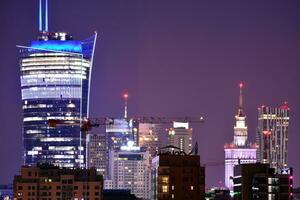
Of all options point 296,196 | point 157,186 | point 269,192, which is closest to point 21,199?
point 157,186

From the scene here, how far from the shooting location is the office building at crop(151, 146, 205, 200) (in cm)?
13050

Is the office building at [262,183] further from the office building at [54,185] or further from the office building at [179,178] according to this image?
the office building at [54,185]

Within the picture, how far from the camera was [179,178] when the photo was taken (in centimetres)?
13088

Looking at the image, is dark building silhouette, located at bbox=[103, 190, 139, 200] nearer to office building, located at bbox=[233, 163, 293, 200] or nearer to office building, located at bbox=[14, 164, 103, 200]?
office building, located at bbox=[14, 164, 103, 200]

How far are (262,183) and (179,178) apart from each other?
9.18 m

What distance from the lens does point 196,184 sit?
5148 inches

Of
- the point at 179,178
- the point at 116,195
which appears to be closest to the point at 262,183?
the point at 179,178

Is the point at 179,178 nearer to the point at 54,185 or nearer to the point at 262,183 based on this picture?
the point at 262,183

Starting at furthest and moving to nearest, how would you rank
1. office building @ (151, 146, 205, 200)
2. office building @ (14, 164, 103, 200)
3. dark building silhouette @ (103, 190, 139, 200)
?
dark building silhouette @ (103, 190, 139, 200)
office building @ (14, 164, 103, 200)
office building @ (151, 146, 205, 200)

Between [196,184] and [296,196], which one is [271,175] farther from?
[296,196]

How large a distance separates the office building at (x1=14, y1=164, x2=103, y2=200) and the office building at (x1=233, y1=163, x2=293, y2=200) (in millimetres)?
20008

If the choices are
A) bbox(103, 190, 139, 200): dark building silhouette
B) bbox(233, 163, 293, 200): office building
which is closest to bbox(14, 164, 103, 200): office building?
bbox(103, 190, 139, 200): dark building silhouette

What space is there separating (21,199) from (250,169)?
2712 centimetres

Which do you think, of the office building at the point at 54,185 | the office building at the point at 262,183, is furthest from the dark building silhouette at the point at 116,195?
the office building at the point at 262,183
